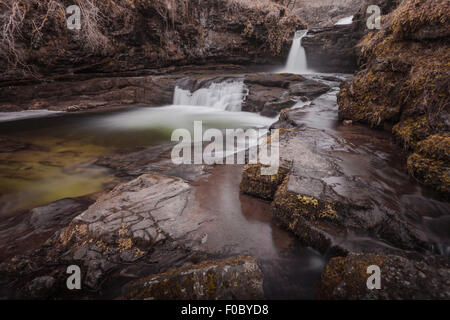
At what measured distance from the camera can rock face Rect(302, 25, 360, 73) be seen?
12516mm

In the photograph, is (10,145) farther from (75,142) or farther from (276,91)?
(276,91)

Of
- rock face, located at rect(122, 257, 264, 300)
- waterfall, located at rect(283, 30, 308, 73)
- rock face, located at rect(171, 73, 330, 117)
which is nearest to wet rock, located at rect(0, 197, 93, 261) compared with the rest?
rock face, located at rect(122, 257, 264, 300)

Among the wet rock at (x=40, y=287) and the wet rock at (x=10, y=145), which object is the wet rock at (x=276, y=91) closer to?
the wet rock at (x=10, y=145)

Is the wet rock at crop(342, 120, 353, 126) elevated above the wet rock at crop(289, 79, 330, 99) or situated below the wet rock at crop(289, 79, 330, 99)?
below

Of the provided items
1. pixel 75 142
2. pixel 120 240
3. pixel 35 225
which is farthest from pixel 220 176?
pixel 75 142

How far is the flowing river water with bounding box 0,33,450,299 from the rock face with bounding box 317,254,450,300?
314mm

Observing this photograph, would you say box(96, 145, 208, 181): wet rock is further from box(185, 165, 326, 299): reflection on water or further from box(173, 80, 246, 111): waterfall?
box(173, 80, 246, 111): waterfall

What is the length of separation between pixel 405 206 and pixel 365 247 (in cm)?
82

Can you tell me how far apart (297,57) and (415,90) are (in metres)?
11.6

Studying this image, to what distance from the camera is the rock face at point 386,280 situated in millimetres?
1418

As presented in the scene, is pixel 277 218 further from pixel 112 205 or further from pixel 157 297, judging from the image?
pixel 112 205

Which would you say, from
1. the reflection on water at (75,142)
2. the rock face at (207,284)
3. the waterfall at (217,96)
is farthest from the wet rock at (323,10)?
the rock face at (207,284)

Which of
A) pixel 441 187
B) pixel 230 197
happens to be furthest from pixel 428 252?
pixel 230 197

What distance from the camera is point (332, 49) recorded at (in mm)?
12836
